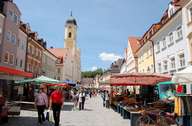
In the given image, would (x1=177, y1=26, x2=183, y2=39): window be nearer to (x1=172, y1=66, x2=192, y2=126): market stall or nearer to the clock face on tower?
(x1=172, y1=66, x2=192, y2=126): market stall

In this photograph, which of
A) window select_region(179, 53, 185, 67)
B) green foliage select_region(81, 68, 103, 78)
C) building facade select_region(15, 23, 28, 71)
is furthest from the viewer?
green foliage select_region(81, 68, 103, 78)

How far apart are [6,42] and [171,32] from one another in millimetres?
18260

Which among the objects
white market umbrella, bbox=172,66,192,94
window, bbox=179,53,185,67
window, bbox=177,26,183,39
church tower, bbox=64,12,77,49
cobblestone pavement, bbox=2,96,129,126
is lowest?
cobblestone pavement, bbox=2,96,129,126

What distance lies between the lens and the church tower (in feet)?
305

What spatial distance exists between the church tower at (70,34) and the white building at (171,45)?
207ft

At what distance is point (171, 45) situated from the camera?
25.5m

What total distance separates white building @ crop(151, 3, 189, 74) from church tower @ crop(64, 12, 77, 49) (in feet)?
207

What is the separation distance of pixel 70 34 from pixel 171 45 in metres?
70.3

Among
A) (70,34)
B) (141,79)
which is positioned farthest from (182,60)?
(70,34)

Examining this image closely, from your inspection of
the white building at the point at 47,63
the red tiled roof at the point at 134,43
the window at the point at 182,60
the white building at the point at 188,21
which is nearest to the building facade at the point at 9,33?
the window at the point at 182,60

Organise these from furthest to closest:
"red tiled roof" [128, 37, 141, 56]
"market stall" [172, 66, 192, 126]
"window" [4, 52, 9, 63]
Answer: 1. "red tiled roof" [128, 37, 141, 56]
2. "window" [4, 52, 9, 63]
3. "market stall" [172, 66, 192, 126]

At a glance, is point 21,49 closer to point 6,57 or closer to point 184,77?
point 6,57

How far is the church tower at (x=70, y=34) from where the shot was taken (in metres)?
92.9

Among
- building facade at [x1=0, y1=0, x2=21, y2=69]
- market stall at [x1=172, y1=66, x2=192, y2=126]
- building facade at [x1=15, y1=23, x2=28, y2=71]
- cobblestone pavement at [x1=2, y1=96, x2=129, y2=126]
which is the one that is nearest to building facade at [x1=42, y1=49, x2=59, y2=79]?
building facade at [x1=15, y1=23, x2=28, y2=71]
